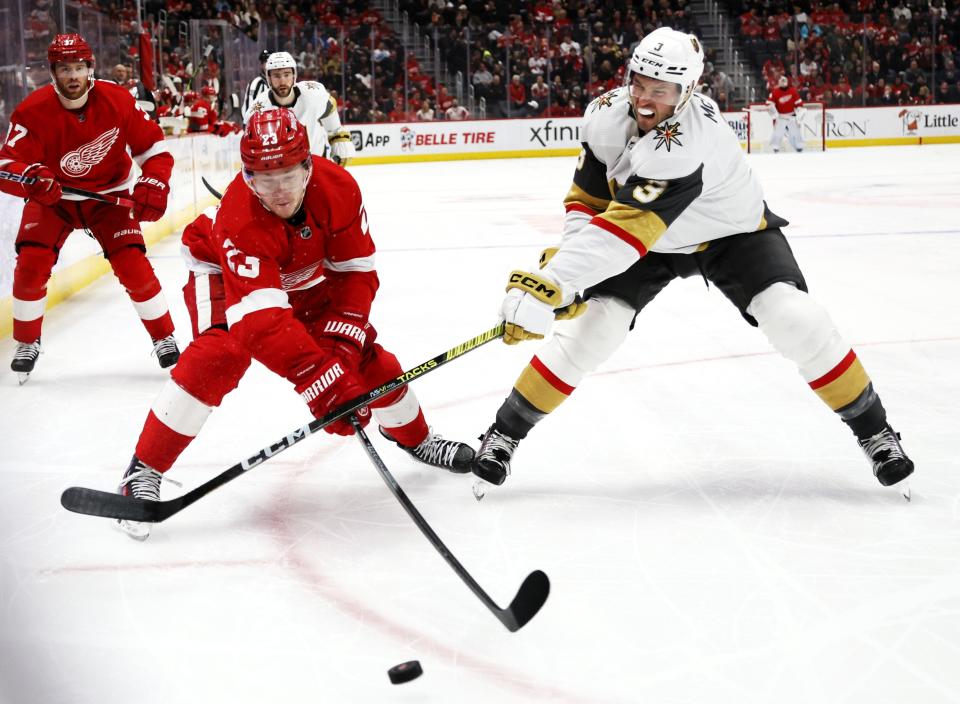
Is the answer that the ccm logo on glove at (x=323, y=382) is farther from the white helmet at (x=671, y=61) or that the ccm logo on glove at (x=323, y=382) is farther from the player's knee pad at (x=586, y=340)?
the white helmet at (x=671, y=61)

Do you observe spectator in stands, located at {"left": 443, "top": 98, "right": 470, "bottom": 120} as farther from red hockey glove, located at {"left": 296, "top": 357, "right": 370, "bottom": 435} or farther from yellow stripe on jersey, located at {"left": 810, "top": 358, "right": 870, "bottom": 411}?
red hockey glove, located at {"left": 296, "top": 357, "right": 370, "bottom": 435}

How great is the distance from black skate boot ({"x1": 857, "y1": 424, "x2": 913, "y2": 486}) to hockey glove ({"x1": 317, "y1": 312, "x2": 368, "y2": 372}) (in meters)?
1.18

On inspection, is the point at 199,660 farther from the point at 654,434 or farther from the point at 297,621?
the point at 654,434

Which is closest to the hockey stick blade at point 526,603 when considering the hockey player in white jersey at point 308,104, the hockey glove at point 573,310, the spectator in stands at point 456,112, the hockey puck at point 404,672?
the hockey puck at point 404,672

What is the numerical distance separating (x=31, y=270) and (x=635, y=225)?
2351 millimetres

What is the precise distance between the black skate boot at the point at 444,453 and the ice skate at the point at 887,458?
930mm

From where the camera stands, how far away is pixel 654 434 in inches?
114

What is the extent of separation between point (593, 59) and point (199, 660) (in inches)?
561

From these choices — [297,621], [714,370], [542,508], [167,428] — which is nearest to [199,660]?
[297,621]

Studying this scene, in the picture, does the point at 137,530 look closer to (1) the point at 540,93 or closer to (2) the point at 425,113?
(2) the point at 425,113

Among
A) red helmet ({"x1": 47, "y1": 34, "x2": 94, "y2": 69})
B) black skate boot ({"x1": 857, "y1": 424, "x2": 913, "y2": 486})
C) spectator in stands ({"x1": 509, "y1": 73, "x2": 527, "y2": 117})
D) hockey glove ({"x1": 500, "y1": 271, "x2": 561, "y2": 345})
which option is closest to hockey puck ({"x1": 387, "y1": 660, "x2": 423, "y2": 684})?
hockey glove ({"x1": 500, "y1": 271, "x2": 561, "y2": 345})

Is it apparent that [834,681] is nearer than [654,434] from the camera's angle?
Yes

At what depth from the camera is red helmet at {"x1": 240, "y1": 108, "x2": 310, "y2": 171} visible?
2.05 meters

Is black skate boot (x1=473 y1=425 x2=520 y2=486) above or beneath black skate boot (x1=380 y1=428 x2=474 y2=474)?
above
